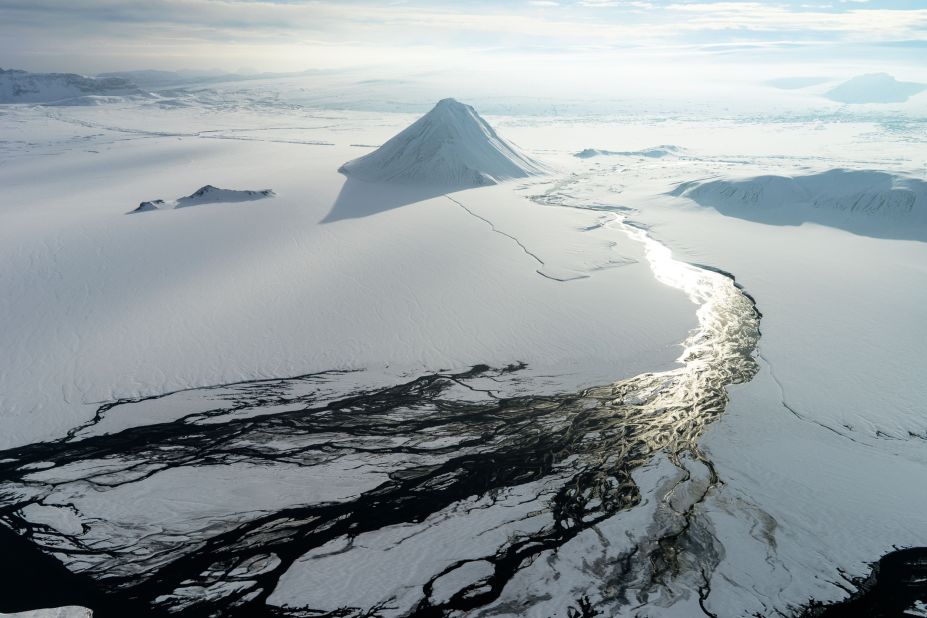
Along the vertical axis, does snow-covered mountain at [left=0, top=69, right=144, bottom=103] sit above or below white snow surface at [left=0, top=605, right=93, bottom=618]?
above

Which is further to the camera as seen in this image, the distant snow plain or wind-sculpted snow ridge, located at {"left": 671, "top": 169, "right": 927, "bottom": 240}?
wind-sculpted snow ridge, located at {"left": 671, "top": 169, "right": 927, "bottom": 240}

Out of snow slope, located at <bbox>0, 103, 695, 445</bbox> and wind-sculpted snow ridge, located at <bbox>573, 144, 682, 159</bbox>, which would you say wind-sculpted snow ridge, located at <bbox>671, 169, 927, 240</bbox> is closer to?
snow slope, located at <bbox>0, 103, 695, 445</bbox>

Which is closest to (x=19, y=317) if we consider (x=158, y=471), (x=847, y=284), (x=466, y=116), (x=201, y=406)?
(x=201, y=406)

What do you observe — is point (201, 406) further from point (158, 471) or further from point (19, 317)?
point (19, 317)

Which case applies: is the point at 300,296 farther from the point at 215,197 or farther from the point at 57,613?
the point at 215,197

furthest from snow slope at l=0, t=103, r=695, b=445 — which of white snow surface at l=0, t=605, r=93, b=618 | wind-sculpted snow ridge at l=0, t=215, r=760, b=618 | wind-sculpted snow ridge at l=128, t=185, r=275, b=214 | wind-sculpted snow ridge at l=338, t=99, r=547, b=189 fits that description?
white snow surface at l=0, t=605, r=93, b=618

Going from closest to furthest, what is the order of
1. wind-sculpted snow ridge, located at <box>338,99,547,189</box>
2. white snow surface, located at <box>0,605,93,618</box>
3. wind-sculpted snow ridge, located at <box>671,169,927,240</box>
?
1. white snow surface, located at <box>0,605,93,618</box>
2. wind-sculpted snow ridge, located at <box>671,169,927,240</box>
3. wind-sculpted snow ridge, located at <box>338,99,547,189</box>
